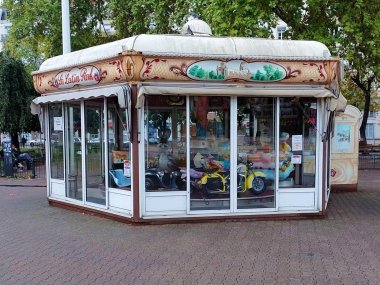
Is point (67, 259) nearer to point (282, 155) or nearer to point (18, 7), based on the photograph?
point (282, 155)

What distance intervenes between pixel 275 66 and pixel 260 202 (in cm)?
249

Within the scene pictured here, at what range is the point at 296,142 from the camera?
857cm

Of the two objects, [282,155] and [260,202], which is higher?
[282,155]

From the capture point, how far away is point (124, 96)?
766 cm

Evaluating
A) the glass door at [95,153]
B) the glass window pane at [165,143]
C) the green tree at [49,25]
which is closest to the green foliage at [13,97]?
the green tree at [49,25]

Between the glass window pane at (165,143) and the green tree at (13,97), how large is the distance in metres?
14.3

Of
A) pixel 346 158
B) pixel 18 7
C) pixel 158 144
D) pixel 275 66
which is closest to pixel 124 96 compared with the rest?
pixel 158 144

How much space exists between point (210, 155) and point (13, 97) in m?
15.0

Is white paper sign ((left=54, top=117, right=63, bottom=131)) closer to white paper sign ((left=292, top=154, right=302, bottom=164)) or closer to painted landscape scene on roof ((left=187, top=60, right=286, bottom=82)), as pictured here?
painted landscape scene on roof ((left=187, top=60, right=286, bottom=82))

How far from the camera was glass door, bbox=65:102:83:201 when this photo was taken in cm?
941

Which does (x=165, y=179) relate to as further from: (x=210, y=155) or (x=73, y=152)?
(x=73, y=152)

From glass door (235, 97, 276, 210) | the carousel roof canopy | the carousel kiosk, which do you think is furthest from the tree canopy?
glass door (235, 97, 276, 210)

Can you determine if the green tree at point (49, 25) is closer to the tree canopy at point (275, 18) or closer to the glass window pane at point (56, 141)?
the tree canopy at point (275, 18)

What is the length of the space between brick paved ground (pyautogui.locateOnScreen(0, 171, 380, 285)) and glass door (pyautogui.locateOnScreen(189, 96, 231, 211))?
49cm
